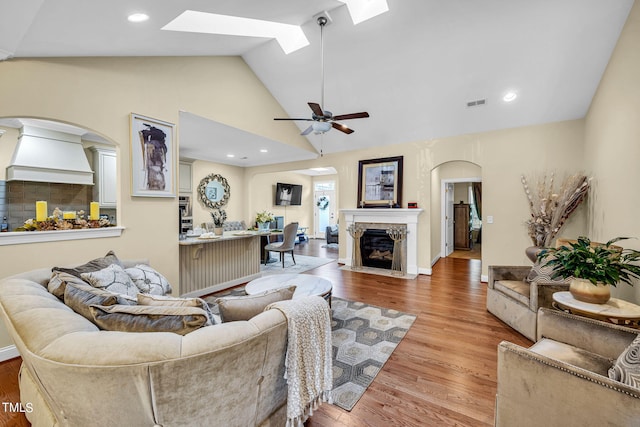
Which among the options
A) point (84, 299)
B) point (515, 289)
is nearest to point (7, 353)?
point (84, 299)

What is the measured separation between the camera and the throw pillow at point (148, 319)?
1150 mm

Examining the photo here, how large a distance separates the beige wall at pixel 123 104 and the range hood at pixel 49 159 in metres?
2.39

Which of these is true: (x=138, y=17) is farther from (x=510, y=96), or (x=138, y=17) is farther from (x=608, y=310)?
(x=510, y=96)

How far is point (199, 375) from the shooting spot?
973mm

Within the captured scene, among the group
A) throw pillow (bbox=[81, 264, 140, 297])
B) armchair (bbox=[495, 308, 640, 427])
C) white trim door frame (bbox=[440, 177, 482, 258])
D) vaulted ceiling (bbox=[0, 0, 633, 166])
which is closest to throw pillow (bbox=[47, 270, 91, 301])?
throw pillow (bbox=[81, 264, 140, 297])

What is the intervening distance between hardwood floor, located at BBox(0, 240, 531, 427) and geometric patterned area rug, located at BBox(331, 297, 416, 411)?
0.07 meters

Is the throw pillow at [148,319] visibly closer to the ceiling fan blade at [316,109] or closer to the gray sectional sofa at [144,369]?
the gray sectional sofa at [144,369]

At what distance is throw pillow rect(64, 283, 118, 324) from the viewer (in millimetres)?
1292

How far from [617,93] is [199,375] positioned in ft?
14.4

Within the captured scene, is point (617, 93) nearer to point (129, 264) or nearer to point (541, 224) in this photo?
point (541, 224)

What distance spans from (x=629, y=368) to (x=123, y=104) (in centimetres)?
441

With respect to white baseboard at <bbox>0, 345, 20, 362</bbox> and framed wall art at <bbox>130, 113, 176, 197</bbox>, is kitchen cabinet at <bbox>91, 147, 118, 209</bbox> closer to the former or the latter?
framed wall art at <bbox>130, 113, 176, 197</bbox>

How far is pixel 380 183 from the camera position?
18.0 feet

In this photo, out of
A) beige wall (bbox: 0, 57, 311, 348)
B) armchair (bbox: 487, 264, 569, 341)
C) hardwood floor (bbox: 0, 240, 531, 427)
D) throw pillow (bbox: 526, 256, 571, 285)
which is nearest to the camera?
hardwood floor (bbox: 0, 240, 531, 427)
